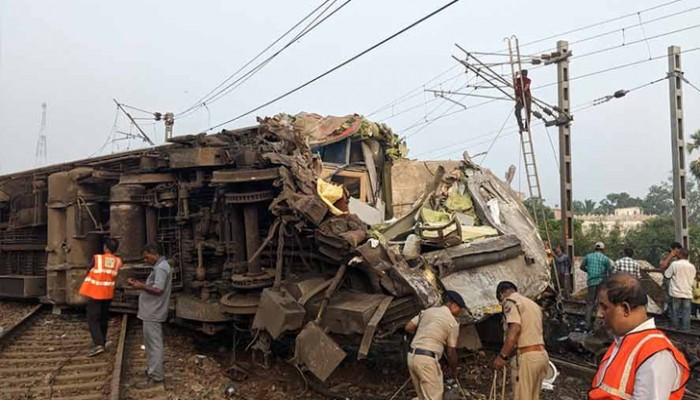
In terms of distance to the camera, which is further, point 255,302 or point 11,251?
point 11,251

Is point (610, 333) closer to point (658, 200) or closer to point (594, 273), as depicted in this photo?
point (594, 273)

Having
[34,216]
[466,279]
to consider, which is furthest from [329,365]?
[34,216]

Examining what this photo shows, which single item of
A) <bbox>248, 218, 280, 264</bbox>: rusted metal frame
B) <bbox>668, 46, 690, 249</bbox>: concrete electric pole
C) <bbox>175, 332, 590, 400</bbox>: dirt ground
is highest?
<bbox>668, 46, 690, 249</bbox>: concrete electric pole

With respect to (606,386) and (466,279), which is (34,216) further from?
(606,386)

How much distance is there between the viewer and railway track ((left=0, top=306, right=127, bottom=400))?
607cm

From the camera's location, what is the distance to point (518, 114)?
556 inches

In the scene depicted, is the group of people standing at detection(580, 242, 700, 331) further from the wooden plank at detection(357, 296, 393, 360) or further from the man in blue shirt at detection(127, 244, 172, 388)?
the man in blue shirt at detection(127, 244, 172, 388)

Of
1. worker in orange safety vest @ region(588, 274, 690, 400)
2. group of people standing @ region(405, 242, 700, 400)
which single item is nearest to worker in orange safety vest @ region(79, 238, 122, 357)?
group of people standing @ region(405, 242, 700, 400)

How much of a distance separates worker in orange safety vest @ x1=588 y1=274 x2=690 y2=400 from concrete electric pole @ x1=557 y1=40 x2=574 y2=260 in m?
12.6

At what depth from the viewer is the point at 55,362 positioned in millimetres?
7172

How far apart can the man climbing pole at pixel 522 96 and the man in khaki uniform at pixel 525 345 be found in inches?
380

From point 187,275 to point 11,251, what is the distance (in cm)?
625

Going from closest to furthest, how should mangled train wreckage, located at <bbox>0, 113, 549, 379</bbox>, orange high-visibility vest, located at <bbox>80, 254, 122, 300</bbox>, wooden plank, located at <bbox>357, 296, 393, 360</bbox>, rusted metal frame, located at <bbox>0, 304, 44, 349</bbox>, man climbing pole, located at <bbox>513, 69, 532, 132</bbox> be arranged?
1. wooden plank, located at <bbox>357, 296, 393, 360</bbox>
2. mangled train wreckage, located at <bbox>0, 113, 549, 379</bbox>
3. orange high-visibility vest, located at <bbox>80, 254, 122, 300</bbox>
4. rusted metal frame, located at <bbox>0, 304, 44, 349</bbox>
5. man climbing pole, located at <bbox>513, 69, 532, 132</bbox>

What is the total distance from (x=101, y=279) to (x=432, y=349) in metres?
4.80
